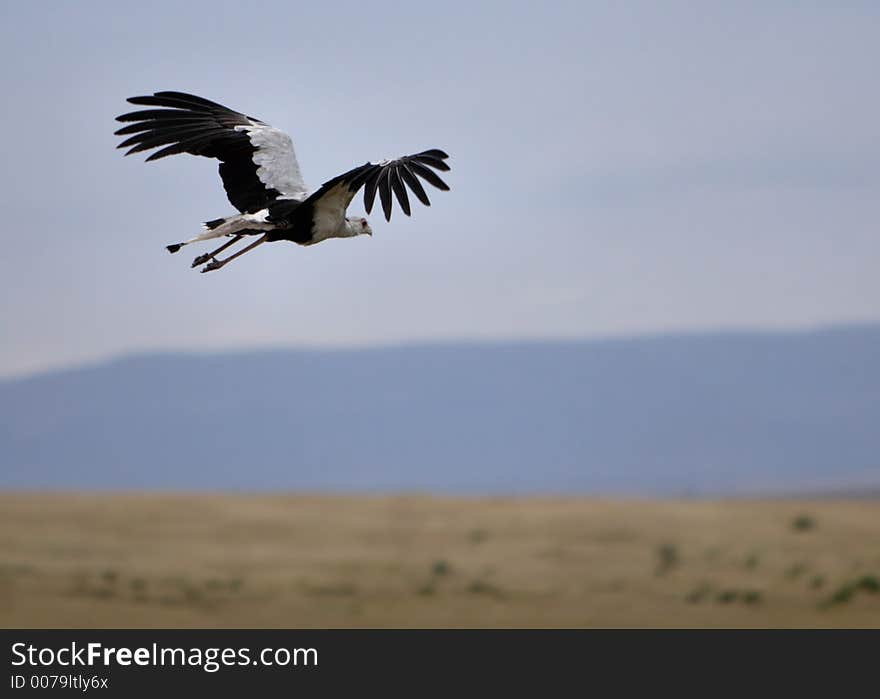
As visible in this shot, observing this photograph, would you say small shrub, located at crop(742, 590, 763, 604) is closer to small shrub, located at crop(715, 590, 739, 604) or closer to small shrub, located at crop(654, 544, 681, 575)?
small shrub, located at crop(715, 590, 739, 604)

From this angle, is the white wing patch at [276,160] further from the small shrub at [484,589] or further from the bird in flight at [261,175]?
the small shrub at [484,589]

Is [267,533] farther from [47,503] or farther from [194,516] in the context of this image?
[47,503]

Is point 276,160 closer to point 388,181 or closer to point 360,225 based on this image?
point 360,225

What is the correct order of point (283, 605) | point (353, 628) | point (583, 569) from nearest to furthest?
point (353, 628) < point (283, 605) < point (583, 569)

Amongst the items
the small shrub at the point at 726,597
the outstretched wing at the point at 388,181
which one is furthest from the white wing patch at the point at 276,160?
the small shrub at the point at 726,597

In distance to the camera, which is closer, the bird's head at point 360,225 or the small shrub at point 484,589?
the bird's head at point 360,225

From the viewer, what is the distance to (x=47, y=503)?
161 feet

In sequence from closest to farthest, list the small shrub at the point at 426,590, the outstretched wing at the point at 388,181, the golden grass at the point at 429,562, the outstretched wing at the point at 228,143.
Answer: the outstretched wing at the point at 388,181
the outstretched wing at the point at 228,143
the golden grass at the point at 429,562
the small shrub at the point at 426,590

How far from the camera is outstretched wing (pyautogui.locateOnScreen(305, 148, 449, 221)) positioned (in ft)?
40.0

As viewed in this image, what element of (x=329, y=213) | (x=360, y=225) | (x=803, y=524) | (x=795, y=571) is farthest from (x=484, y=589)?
(x=329, y=213)

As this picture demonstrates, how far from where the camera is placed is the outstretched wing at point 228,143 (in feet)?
43.7
